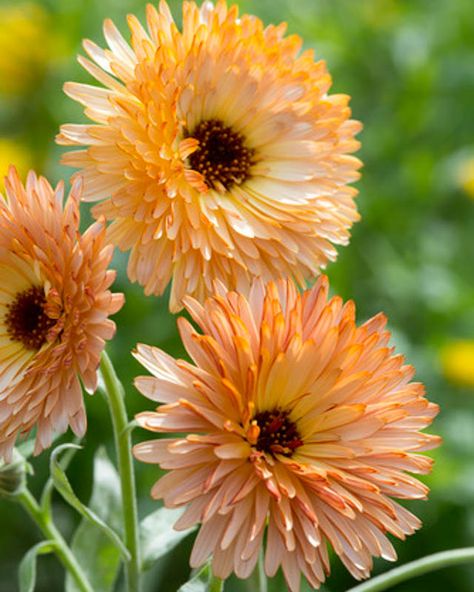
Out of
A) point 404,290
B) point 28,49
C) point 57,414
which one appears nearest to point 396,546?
point 404,290

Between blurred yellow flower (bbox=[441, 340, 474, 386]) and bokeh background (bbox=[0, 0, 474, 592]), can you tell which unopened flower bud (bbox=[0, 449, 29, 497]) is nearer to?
bokeh background (bbox=[0, 0, 474, 592])

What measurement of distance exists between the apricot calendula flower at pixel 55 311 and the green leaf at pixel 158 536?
8.5 inches

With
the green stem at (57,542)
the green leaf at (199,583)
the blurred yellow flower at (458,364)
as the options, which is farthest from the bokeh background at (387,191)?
the green leaf at (199,583)

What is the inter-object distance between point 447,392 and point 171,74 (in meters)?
1.19

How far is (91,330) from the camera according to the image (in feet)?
2.77

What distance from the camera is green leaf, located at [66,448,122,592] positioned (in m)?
1.12

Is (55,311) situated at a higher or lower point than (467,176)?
lower

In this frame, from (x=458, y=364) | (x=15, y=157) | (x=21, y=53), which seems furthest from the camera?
(x=21, y=53)

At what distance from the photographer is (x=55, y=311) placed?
90 cm

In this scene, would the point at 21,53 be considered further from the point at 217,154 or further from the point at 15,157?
the point at 217,154

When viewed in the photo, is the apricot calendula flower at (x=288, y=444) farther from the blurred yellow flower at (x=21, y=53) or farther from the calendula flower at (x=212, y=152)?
the blurred yellow flower at (x=21, y=53)

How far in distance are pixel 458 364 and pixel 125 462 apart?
1127 mm

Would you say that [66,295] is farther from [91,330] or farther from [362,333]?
[362,333]

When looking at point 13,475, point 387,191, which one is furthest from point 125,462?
point 387,191
